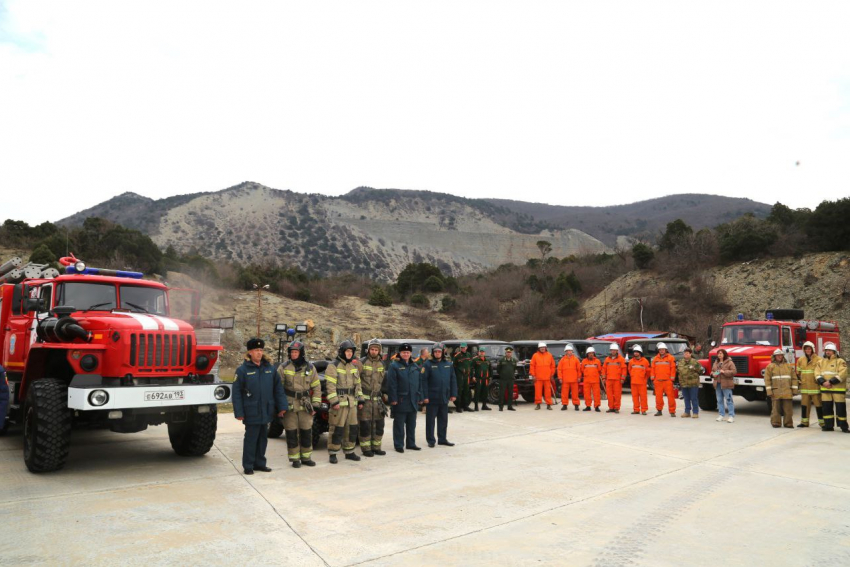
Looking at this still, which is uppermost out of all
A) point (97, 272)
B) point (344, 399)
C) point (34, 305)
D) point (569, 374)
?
point (97, 272)

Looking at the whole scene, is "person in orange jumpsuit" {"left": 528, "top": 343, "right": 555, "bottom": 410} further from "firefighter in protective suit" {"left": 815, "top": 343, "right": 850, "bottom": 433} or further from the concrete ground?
"firefighter in protective suit" {"left": 815, "top": 343, "right": 850, "bottom": 433}

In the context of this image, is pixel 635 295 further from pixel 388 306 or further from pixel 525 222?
pixel 525 222

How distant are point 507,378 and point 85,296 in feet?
33.0

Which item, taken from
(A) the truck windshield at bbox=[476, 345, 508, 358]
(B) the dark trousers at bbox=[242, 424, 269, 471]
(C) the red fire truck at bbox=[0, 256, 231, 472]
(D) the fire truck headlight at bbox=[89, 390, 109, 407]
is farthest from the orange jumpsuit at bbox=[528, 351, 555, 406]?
(D) the fire truck headlight at bbox=[89, 390, 109, 407]

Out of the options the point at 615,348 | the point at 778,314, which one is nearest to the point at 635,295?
the point at 778,314

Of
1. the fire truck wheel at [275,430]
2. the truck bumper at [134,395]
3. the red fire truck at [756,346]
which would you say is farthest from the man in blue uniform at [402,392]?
the red fire truck at [756,346]

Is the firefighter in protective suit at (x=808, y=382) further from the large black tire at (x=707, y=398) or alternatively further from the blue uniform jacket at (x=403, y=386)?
the blue uniform jacket at (x=403, y=386)

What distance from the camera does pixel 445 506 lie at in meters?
6.18

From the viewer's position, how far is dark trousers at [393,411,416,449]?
944 centimetres

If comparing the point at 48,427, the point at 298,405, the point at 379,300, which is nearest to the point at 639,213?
the point at 379,300

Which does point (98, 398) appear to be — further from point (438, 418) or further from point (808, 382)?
point (808, 382)

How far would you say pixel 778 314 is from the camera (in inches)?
687

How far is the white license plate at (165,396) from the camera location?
705 cm

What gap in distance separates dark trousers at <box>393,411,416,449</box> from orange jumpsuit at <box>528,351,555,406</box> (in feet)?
21.7
